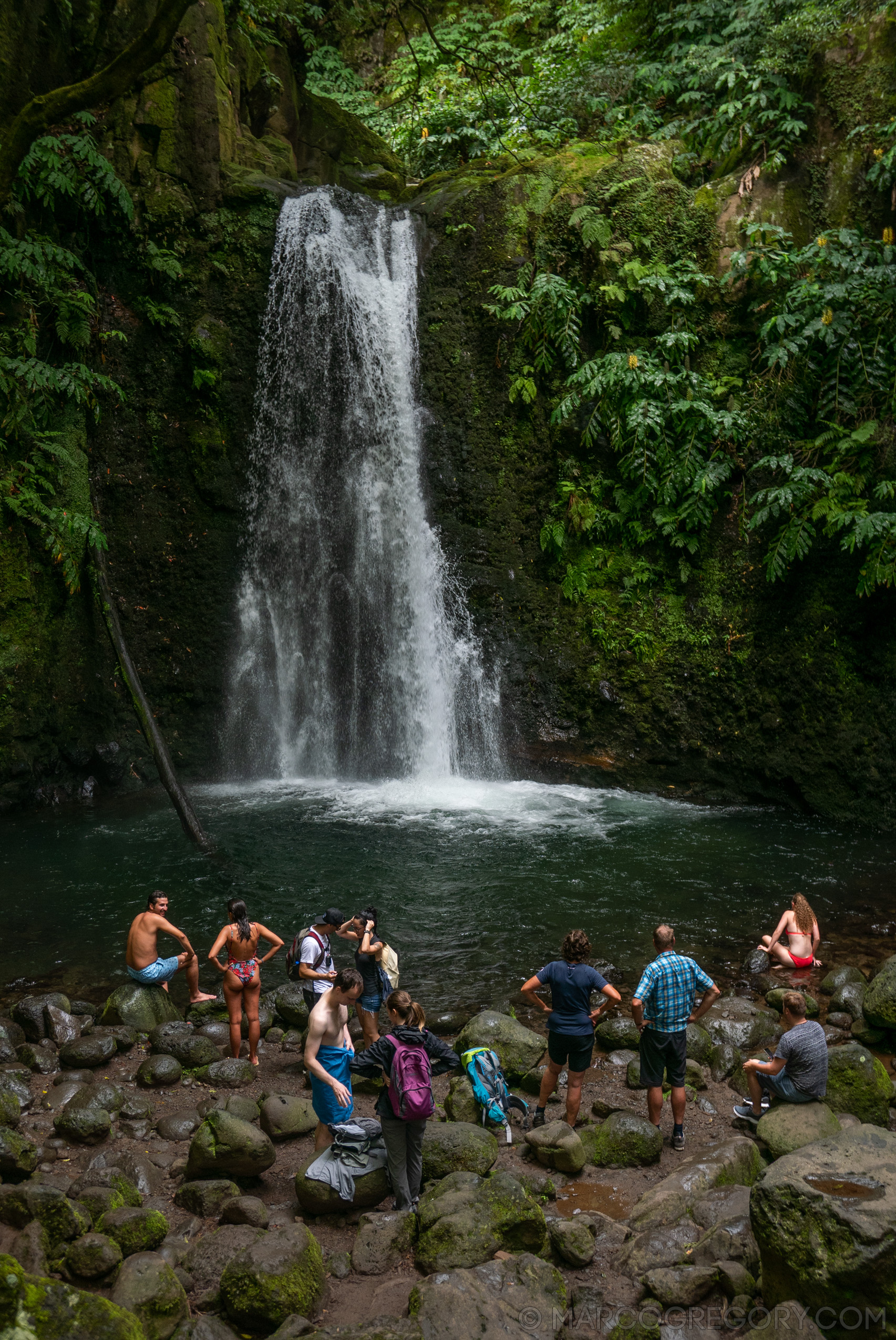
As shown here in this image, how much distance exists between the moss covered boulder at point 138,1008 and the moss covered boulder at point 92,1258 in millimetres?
2843

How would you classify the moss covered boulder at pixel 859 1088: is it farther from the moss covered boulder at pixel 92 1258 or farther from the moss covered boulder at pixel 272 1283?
the moss covered boulder at pixel 92 1258

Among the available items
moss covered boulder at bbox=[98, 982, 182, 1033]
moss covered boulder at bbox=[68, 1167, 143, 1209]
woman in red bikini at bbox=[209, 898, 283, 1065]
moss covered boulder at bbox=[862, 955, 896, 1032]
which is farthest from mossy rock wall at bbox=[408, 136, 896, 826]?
moss covered boulder at bbox=[68, 1167, 143, 1209]

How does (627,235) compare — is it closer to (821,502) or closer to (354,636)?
(821,502)

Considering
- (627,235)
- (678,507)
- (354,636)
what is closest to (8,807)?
(354,636)

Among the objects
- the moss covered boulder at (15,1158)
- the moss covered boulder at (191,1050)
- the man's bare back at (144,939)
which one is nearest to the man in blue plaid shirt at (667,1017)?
the moss covered boulder at (191,1050)

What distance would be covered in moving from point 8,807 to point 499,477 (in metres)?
9.35

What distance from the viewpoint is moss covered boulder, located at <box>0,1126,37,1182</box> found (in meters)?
4.34

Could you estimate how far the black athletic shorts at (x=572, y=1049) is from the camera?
5.16 metres

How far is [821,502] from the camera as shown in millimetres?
11141

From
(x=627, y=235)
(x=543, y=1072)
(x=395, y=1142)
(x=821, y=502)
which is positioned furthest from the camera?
(x=627, y=235)

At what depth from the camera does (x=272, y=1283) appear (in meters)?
3.40

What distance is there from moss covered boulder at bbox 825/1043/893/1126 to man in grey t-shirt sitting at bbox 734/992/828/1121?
0.19 m

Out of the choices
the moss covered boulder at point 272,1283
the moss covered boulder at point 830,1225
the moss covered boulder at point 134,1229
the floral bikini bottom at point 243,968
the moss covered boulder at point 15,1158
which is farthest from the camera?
the floral bikini bottom at point 243,968

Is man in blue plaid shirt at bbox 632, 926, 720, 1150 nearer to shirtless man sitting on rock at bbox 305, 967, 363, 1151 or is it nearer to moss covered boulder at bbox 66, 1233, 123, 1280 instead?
shirtless man sitting on rock at bbox 305, 967, 363, 1151
